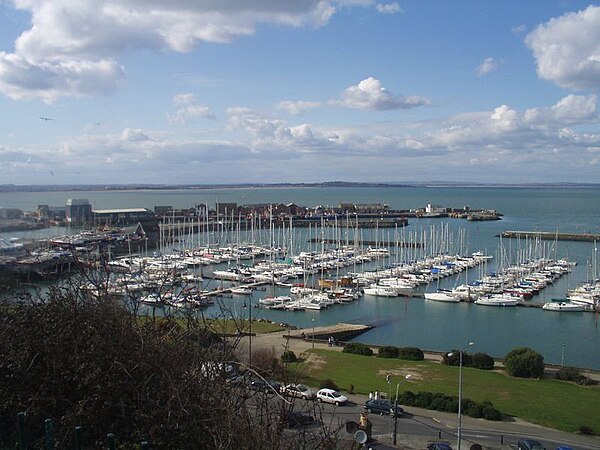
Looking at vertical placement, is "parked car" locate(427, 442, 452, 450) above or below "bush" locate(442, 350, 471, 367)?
above

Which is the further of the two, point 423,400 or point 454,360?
point 454,360

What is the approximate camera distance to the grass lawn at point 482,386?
9.45 meters

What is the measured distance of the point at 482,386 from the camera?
11.0 m

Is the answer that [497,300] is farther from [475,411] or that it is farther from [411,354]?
[475,411]

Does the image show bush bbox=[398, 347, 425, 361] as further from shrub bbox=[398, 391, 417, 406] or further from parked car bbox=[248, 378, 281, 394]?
parked car bbox=[248, 378, 281, 394]

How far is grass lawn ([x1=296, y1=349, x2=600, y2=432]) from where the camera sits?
9.45 m

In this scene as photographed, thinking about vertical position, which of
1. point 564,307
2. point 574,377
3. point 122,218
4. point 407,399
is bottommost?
point 564,307

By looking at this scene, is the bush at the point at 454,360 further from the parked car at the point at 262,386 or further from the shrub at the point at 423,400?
the parked car at the point at 262,386

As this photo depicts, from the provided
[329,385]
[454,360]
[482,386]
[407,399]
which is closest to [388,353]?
[454,360]

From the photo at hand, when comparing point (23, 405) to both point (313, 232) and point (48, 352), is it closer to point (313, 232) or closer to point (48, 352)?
point (48, 352)

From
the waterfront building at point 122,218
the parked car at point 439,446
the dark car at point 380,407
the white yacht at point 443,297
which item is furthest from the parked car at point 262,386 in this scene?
the waterfront building at point 122,218

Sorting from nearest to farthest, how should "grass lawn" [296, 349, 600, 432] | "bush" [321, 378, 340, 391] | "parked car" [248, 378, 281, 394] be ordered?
"parked car" [248, 378, 281, 394] < "grass lawn" [296, 349, 600, 432] < "bush" [321, 378, 340, 391]

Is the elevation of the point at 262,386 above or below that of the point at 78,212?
above

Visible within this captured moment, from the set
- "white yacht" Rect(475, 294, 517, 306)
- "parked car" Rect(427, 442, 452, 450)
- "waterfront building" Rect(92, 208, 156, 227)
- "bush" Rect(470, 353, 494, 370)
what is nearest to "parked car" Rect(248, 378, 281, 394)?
"parked car" Rect(427, 442, 452, 450)
